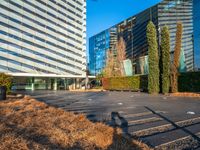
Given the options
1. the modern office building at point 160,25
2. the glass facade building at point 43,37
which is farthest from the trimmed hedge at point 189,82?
the glass facade building at point 43,37

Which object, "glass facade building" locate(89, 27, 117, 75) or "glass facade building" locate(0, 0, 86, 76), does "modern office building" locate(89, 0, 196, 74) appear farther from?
"glass facade building" locate(0, 0, 86, 76)

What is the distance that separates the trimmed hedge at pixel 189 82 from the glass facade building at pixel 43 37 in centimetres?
3989

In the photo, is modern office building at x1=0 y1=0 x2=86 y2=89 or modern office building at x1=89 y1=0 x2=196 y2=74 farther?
modern office building at x1=89 y1=0 x2=196 y2=74

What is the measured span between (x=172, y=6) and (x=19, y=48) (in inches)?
1814

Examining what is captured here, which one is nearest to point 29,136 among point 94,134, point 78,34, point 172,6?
point 94,134

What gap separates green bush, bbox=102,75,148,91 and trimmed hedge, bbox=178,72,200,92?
5823 millimetres

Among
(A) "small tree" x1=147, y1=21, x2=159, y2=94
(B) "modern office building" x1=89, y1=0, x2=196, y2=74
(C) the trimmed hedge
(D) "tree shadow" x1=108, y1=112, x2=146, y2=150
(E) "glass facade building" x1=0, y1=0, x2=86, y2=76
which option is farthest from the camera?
(B) "modern office building" x1=89, y1=0, x2=196, y2=74

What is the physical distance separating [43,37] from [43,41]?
41.5 inches

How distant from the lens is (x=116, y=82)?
38.6 metres

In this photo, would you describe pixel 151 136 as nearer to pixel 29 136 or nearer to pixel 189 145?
pixel 189 145

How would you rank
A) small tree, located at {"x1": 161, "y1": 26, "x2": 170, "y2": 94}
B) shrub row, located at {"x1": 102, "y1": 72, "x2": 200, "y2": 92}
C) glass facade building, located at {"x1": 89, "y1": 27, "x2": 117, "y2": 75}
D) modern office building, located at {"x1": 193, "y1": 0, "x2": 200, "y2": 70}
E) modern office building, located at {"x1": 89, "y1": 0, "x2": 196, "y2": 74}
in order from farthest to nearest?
glass facade building, located at {"x1": 89, "y1": 27, "x2": 117, "y2": 75}, modern office building, located at {"x1": 89, "y1": 0, "x2": 196, "y2": 74}, modern office building, located at {"x1": 193, "y1": 0, "x2": 200, "y2": 70}, small tree, located at {"x1": 161, "y1": 26, "x2": 170, "y2": 94}, shrub row, located at {"x1": 102, "y1": 72, "x2": 200, "y2": 92}

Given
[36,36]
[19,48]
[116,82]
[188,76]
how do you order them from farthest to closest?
[36,36]
[19,48]
[116,82]
[188,76]

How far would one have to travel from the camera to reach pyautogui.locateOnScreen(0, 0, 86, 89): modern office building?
57.3 m

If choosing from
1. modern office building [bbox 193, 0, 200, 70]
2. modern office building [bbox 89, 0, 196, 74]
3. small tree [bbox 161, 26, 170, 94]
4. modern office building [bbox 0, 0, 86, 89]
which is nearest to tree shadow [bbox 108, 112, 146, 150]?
small tree [bbox 161, 26, 170, 94]
